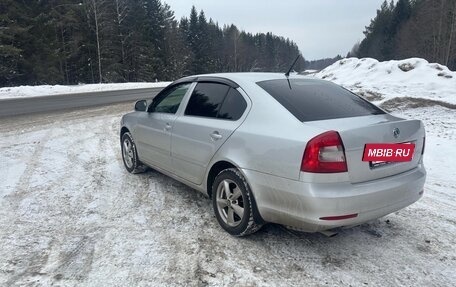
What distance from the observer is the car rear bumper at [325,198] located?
2.87 metres

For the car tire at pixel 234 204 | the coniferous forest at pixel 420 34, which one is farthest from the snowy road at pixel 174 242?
the coniferous forest at pixel 420 34

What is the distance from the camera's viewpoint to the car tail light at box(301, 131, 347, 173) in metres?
2.86

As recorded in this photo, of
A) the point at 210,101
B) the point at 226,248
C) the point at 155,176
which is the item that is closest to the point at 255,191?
the point at 226,248

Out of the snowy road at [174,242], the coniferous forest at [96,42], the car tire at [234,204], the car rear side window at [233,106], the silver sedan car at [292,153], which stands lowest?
the snowy road at [174,242]

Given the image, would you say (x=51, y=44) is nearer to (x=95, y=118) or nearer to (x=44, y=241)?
→ (x=95, y=118)

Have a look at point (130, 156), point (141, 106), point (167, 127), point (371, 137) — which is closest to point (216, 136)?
point (167, 127)

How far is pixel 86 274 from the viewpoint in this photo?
298 centimetres

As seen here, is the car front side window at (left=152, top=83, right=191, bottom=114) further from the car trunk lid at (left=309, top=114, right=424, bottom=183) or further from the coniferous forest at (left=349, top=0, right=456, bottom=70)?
the coniferous forest at (left=349, top=0, right=456, bottom=70)

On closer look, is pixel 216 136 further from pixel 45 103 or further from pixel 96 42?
pixel 96 42

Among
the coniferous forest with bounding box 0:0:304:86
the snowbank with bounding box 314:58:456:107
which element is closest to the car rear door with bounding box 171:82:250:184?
the snowbank with bounding box 314:58:456:107

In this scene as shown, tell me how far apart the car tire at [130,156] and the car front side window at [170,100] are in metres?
0.91

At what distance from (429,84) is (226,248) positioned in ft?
42.0

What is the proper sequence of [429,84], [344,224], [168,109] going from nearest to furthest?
[344,224] < [168,109] < [429,84]

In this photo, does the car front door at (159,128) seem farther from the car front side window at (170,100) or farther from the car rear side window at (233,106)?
the car rear side window at (233,106)
